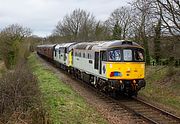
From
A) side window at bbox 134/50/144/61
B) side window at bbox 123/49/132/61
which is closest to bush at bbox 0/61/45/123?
side window at bbox 123/49/132/61

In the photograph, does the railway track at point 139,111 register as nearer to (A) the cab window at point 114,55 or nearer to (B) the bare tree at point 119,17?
(A) the cab window at point 114,55

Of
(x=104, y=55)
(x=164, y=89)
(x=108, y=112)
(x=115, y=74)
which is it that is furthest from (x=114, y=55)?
(x=164, y=89)

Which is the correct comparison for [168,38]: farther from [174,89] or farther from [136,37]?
[136,37]

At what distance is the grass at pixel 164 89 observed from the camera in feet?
56.9

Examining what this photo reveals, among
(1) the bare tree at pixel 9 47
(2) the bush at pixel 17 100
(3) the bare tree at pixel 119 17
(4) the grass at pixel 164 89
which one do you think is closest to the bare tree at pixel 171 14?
(4) the grass at pixel 164 89

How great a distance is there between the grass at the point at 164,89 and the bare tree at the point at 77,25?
131 ft

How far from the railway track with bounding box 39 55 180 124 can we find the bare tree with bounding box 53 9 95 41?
4811 centimetres

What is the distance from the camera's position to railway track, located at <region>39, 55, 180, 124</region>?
12836mm

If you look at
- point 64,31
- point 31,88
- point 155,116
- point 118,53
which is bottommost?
point 155,116

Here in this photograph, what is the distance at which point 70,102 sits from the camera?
49.0 ft

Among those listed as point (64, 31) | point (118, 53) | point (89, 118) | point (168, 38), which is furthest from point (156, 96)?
point (64, 31)

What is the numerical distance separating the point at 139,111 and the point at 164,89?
294 inches

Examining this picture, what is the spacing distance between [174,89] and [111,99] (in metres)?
5.29

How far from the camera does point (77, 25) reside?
76.0 metres
